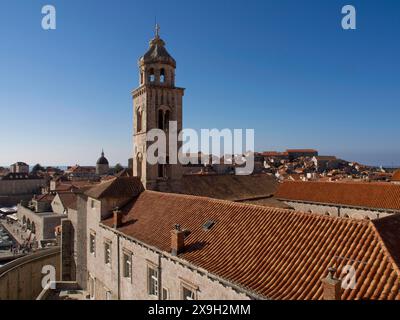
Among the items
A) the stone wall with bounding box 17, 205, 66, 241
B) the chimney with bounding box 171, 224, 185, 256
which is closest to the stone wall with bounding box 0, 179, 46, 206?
the stone wall with bounding box 17, 205, 66, 241

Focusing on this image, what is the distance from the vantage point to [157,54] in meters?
25.6

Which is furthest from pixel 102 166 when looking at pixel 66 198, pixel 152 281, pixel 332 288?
pixel 332 288

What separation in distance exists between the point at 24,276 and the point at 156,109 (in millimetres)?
16952

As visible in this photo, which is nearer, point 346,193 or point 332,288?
point 332,288

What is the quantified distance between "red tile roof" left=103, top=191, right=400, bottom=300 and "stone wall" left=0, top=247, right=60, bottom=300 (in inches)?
547

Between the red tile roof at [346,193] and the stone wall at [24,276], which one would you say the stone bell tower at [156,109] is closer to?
the stone wall at [24,276]

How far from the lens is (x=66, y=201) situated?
52438 mm

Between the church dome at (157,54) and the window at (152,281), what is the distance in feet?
54.6

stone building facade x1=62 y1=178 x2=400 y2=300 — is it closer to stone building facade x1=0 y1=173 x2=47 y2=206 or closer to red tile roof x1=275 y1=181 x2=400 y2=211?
red tile roof x1=275 y1=181 x2=400 y2=211

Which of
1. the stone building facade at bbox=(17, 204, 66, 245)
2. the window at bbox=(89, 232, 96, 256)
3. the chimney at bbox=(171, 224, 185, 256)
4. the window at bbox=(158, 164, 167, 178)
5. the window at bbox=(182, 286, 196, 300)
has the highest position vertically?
the window at bbox=(158, 164, 167, 178)

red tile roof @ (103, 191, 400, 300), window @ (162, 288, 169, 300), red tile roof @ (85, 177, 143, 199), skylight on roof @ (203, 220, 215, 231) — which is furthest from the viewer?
red tile roof @ (85, 177, 143, 199)

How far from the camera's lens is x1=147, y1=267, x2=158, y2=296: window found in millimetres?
14992

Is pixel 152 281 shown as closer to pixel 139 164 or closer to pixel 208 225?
pixel 208 225
